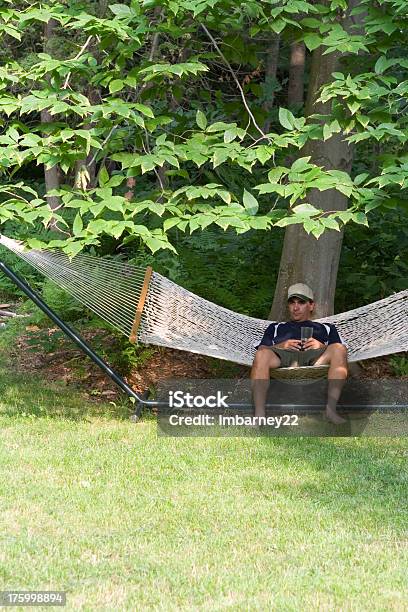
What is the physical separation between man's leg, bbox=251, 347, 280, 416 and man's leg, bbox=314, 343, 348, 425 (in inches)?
8.5

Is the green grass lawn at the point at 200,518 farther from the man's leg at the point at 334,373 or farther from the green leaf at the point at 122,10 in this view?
the green leaf at the point at 122,10

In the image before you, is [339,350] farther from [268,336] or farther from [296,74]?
[296,74]

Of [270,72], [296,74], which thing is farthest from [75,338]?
[296,74]

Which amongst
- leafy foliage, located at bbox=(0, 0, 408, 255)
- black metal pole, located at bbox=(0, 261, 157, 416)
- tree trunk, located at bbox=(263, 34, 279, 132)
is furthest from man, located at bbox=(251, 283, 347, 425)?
tree trunk, located at bbox=(263, 34, 279, 132)

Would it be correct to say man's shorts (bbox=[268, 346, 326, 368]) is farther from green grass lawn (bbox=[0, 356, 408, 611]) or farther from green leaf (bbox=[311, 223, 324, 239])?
green leaf (bbox=[311, 223, 324, 239])

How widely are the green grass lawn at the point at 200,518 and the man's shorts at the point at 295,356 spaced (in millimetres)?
453

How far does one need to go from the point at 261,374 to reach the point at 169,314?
52 cm

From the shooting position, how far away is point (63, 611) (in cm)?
233

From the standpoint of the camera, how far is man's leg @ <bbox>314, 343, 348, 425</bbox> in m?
4.39

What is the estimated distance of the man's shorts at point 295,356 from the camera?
4543 mm

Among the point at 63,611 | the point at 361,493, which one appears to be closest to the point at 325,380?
the point at 361,493

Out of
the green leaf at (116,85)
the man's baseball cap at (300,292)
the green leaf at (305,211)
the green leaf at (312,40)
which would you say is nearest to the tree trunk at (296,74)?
the man's baseball cap at (300,292)

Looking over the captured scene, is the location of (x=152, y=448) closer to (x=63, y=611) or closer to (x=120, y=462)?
(x=120, y=462)

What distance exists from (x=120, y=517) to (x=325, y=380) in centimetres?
164
